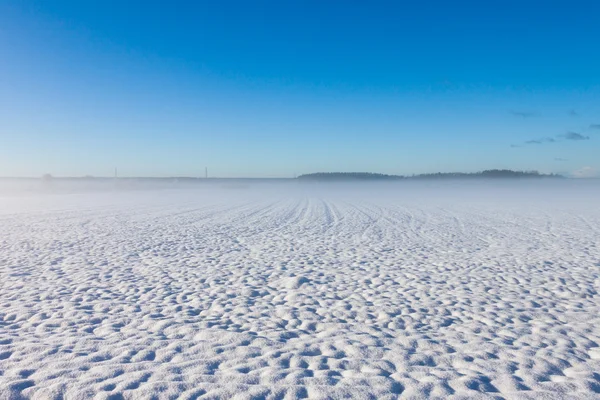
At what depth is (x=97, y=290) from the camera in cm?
921

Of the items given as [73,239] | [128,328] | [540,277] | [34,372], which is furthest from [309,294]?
[73,239]

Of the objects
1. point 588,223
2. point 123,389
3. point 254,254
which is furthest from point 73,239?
point 588,223

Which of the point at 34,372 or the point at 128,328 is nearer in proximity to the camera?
the point at 34,372

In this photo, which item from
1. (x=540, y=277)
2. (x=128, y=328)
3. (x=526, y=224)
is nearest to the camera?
(x=128, y=328)

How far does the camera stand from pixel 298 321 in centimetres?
746

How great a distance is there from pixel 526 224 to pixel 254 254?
53.7 feet

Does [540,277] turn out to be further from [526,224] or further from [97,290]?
[526,224]

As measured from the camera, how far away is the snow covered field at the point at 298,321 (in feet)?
16.5

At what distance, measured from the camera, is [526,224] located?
2289cm

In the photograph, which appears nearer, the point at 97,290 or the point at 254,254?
the point at 97,290

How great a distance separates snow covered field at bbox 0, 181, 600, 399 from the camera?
5.02 meters

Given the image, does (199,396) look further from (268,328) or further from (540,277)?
(540,277)

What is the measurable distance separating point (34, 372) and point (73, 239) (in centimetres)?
1299

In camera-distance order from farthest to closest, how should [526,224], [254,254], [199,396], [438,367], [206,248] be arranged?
[526,224] < [206,248] < [254,254] < [438,367] < [199,396]
